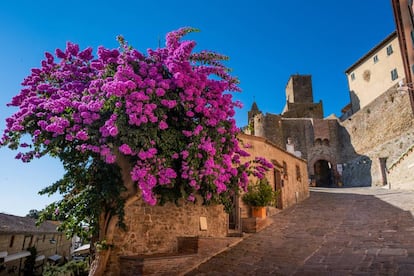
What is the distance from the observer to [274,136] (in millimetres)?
34188

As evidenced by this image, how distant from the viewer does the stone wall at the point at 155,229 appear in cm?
738

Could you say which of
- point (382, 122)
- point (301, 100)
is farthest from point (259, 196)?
point (301, 100)

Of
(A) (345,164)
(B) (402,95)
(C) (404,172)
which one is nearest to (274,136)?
(A) (345,164)

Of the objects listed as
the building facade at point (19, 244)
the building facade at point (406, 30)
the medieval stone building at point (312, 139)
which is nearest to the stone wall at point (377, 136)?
the medieval stone building at point (312, 139)

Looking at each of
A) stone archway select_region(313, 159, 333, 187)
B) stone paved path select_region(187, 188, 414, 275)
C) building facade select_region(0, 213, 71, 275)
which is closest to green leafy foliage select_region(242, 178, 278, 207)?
stone paved path select_region(187, 188, 414, 275)

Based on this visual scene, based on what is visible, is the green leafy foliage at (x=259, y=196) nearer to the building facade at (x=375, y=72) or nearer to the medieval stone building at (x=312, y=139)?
the medieval stone building at (x=312, y=139)

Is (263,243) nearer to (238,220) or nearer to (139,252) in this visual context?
(238,220)

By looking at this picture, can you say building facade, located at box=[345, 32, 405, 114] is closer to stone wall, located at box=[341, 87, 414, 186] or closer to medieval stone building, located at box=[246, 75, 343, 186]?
stone wall, located at box=[341, 87, 414, 186]

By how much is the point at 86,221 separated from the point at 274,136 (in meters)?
29.0

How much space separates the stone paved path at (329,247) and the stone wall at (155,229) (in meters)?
1.05

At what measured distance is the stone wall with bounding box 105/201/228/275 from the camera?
7375mm

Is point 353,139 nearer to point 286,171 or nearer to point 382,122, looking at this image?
point 382,122

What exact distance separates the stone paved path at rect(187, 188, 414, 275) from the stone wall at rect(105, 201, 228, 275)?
105 centimetres

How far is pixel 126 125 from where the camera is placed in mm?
6680
